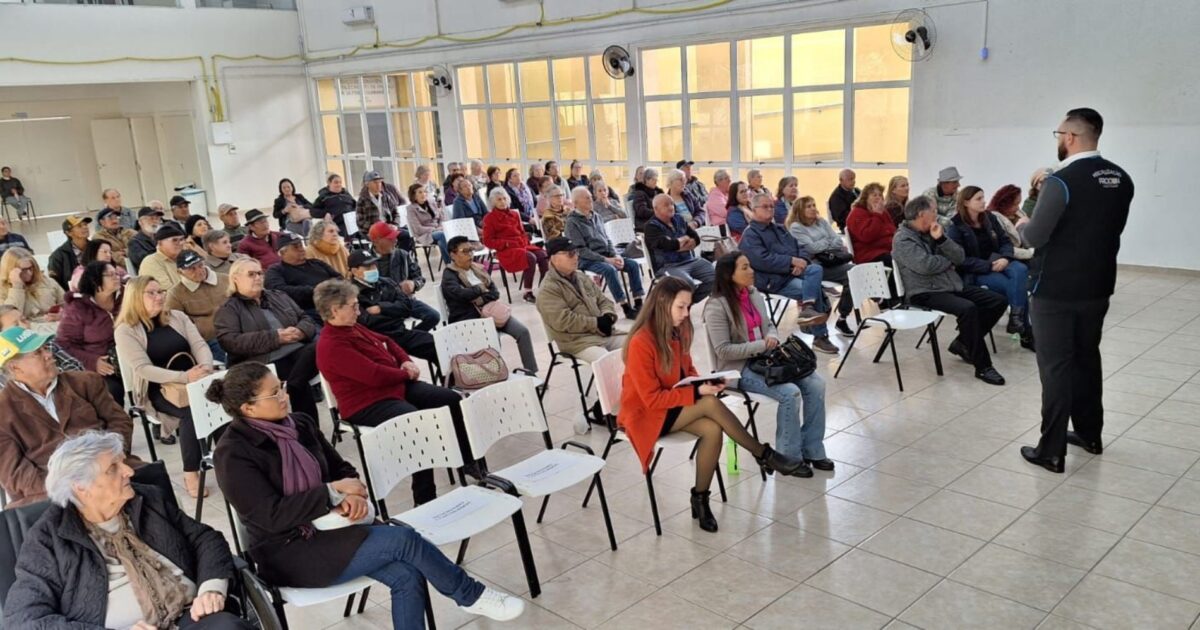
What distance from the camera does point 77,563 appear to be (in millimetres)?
2566

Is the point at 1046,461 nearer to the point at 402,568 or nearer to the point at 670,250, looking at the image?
the point at 402,568

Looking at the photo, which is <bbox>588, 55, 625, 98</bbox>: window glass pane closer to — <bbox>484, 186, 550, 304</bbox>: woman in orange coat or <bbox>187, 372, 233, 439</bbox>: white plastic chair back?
<bbox>484, 186, 550, 304</bbox>: woman in orange coat

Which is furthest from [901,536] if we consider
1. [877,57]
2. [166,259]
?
[877,57]

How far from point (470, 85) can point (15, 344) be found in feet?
39.3

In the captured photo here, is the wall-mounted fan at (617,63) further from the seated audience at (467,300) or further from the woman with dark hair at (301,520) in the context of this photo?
the woman with dark hair at (301,520)

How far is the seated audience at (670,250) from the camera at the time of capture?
7383 millimetres

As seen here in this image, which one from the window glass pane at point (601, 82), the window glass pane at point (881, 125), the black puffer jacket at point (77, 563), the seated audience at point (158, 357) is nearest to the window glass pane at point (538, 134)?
the window glass pane at point (601, 82)

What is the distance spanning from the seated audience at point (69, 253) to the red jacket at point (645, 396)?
18.2 feet

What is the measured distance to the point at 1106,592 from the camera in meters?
3.31

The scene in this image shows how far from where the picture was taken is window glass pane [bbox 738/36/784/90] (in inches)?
424

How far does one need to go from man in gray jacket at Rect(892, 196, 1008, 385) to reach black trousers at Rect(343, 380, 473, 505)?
11.0 feet

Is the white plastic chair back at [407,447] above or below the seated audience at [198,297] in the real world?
below

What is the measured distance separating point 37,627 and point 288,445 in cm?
89

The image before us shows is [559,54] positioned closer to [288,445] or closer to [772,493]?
[772,493]
